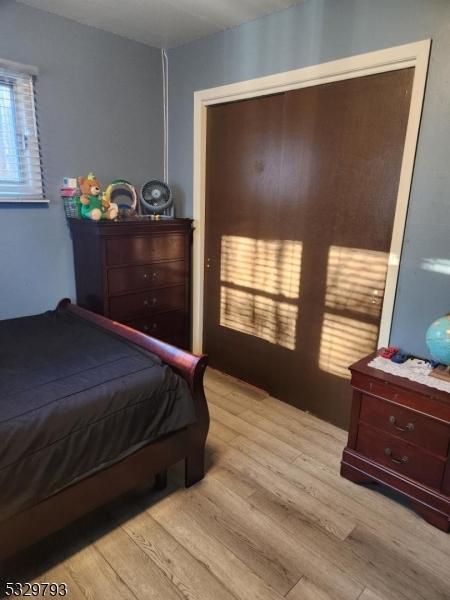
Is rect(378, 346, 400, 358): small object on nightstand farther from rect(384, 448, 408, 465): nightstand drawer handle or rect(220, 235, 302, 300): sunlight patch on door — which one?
rect(220, 235, 302, 300): sunlight patch on door

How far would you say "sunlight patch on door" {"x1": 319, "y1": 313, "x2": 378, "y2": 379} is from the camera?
226cm

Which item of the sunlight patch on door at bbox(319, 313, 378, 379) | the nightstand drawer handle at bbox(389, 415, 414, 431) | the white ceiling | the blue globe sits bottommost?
the nightstand drawer handle at bbox(389, 415, 414, 431)

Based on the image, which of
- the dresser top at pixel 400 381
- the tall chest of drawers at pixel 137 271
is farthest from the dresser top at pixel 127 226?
the dresser top at pixel 400 381

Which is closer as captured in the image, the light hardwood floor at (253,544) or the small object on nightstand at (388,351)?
the light hardwood floor at (253,544)

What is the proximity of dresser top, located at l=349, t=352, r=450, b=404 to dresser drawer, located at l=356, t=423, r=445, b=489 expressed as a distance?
274mm

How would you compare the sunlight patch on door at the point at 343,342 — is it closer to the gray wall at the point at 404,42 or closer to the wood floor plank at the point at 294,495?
the gray wall at the point at 404,42

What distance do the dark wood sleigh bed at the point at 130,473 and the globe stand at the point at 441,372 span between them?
106cm

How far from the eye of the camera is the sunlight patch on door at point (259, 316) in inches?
104

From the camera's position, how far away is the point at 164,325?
2.95 metres

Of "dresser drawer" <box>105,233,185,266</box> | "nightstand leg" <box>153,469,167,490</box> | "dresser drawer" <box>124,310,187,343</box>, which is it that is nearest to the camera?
"nightstand leg" <box>153,469,167,490</box>

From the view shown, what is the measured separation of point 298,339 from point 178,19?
216 cm

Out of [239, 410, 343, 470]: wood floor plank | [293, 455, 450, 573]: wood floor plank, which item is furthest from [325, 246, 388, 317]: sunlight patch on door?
[293, 455, 450, 573]: wood floor plank

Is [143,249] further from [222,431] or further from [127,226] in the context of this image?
[222,431]

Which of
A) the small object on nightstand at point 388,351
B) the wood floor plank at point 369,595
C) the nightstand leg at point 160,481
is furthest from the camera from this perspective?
the small object on nightstand at point 388,351
